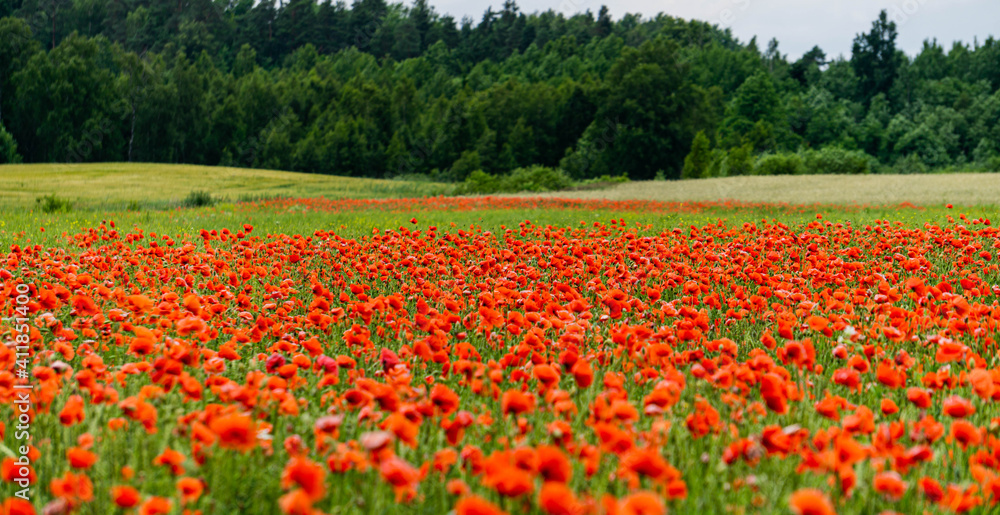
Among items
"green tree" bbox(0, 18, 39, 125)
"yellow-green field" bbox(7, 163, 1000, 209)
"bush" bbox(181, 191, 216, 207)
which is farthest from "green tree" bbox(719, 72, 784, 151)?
"green tree" bbox(0, 18, 39, 125)

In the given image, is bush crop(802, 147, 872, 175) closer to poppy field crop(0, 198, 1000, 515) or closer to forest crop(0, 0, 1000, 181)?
forest crop(0, 0, 1000, 181)

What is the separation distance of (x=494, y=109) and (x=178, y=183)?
38713 millimetres

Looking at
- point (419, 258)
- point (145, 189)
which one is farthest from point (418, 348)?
point (145, 189)

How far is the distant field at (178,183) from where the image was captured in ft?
104

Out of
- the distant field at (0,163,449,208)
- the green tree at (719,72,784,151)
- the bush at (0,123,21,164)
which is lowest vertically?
the distant field at (0,163,449,208)

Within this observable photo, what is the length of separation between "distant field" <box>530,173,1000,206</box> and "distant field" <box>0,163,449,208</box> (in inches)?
569

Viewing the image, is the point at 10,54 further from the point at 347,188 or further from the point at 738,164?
the point at 738,164

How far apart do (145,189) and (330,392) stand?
3342 centimetres

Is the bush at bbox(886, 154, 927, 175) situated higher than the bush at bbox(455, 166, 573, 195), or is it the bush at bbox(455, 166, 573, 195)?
the bush at bbox(886, 154, 927, 175)

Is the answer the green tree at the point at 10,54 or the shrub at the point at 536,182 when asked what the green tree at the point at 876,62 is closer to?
the shrub at the point at 536,182

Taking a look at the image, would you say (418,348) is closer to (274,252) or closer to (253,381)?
(253,381)

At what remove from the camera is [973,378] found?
2.27 metres

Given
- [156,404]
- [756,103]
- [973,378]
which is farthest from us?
Result: [756,103]

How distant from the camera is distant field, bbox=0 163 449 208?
31692 millimetres
